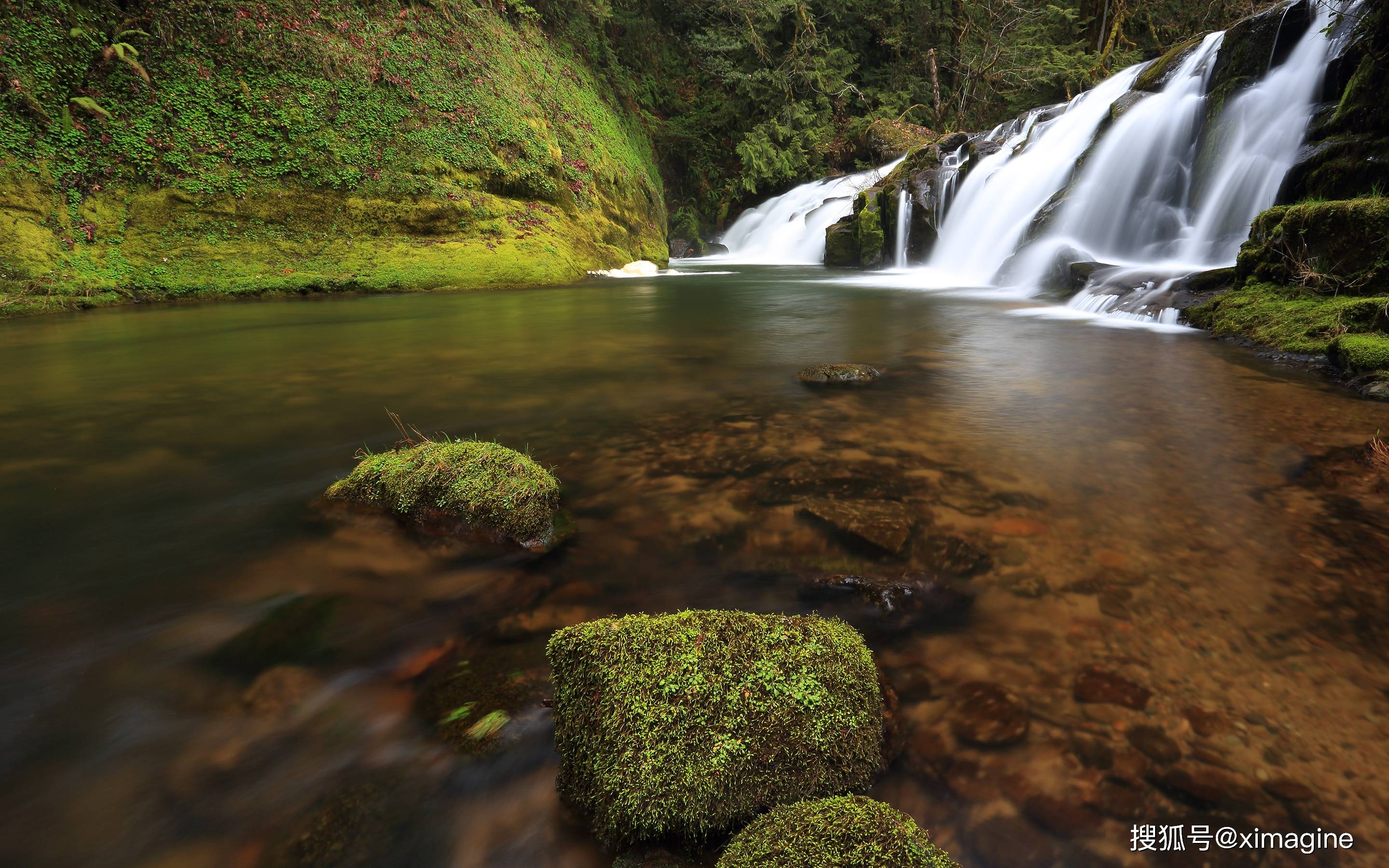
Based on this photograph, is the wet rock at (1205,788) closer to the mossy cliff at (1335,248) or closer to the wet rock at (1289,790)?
the wet rock at (1289,790)

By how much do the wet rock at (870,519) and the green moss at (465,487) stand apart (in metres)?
1.33

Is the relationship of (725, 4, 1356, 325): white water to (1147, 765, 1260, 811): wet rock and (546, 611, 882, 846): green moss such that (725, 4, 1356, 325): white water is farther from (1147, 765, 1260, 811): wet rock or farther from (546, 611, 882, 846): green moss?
(546, 611, 882, 846): green moss

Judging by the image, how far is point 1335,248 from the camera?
20.4 feet

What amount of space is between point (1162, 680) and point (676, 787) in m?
1.56

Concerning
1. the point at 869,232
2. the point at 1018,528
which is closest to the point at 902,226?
the point at 869,232

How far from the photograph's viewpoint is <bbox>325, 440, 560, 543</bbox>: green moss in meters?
2.80

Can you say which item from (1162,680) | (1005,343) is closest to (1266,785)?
(1162,680)

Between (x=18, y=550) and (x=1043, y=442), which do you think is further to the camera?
(x=1043, y=442)

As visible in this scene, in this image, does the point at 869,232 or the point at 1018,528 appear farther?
the point at 869,232

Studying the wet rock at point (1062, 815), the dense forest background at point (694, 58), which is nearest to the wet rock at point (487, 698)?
the wet rock at point (1062, 815)

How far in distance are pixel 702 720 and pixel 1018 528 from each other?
208 cm

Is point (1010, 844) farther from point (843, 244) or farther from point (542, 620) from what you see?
point (843, 244)

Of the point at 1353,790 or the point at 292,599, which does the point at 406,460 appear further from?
the point at 1353,790

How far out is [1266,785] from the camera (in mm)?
1537
